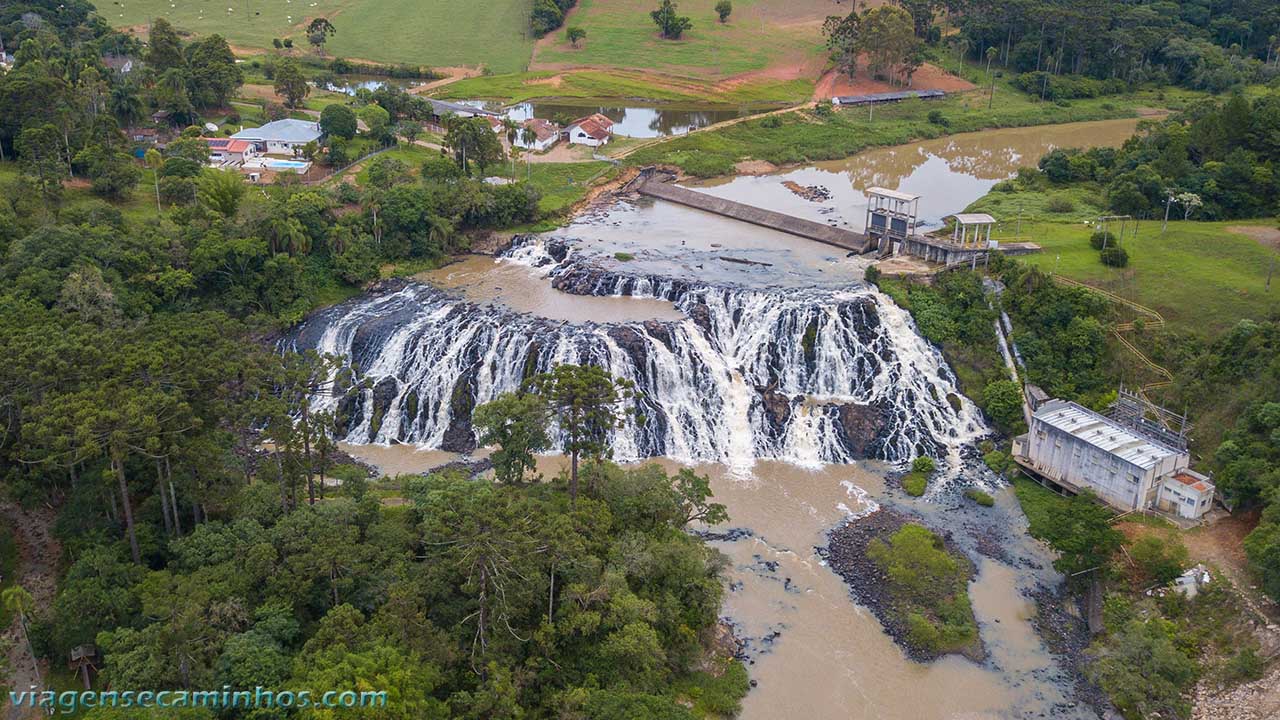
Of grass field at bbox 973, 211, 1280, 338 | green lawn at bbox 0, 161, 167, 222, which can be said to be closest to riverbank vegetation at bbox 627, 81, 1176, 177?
grass field at bbox 973, 211, 1280, 338

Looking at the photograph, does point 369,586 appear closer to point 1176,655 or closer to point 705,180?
point 1176,655

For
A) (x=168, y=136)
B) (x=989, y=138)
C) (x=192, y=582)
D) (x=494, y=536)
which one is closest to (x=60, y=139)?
(x=168, y=136)

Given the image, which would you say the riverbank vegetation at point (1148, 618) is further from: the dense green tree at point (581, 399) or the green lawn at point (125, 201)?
the green lawn at point (125, 201)

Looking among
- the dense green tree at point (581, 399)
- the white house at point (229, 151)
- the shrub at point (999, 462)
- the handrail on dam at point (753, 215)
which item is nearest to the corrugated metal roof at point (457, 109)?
the white house at point (229, 151)

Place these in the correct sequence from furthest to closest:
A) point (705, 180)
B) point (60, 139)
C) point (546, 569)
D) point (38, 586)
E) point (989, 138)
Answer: point (989, 138)
point (705, 180)
point (60, 139)
point (38, 586)
point (546, 569)

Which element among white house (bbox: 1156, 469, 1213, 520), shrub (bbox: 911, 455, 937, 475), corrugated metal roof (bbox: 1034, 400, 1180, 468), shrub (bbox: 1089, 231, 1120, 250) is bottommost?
shrub (bbox: 911, 455, 937, 475)

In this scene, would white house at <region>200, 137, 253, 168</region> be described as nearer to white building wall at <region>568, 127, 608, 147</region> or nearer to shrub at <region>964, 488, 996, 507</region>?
white building wall at <region>568, 127, 608, 147</region>
